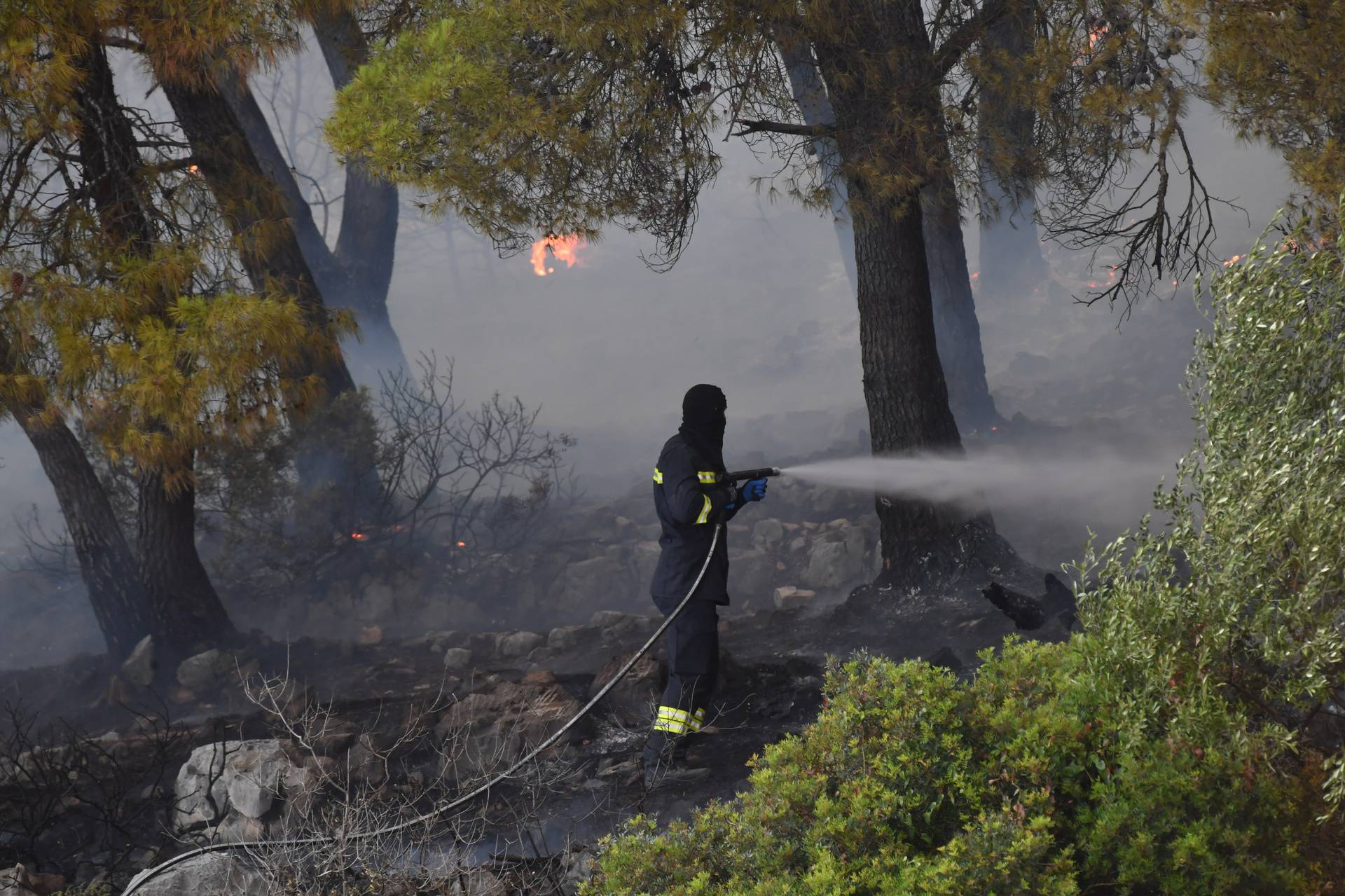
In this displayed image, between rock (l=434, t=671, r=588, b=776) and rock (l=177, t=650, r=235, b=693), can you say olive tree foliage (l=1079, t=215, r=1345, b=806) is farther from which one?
rock (l=177, t=650, r=235, b=693)

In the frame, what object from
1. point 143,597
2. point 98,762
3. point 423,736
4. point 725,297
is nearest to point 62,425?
point 143,597

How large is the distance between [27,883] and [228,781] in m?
0.94

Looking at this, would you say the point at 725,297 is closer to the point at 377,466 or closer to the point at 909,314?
the point at 377,466

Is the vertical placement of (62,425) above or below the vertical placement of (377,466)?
above

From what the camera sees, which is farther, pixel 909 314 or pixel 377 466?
pixel 377 466

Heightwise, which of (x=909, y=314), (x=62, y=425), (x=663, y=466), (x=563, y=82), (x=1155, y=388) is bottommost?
(x=1155, y=388)

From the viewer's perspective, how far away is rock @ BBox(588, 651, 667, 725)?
16.9ft

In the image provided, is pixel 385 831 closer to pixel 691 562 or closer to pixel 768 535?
pixel 691 562

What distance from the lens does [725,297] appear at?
27.5 meters

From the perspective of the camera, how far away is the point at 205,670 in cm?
762

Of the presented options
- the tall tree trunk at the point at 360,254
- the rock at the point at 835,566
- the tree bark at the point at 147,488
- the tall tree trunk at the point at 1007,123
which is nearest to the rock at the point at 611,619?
the rock at the point at 835,566

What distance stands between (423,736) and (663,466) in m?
2.05

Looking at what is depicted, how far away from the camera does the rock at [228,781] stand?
4297 mm

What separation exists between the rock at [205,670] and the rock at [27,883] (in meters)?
3.92
